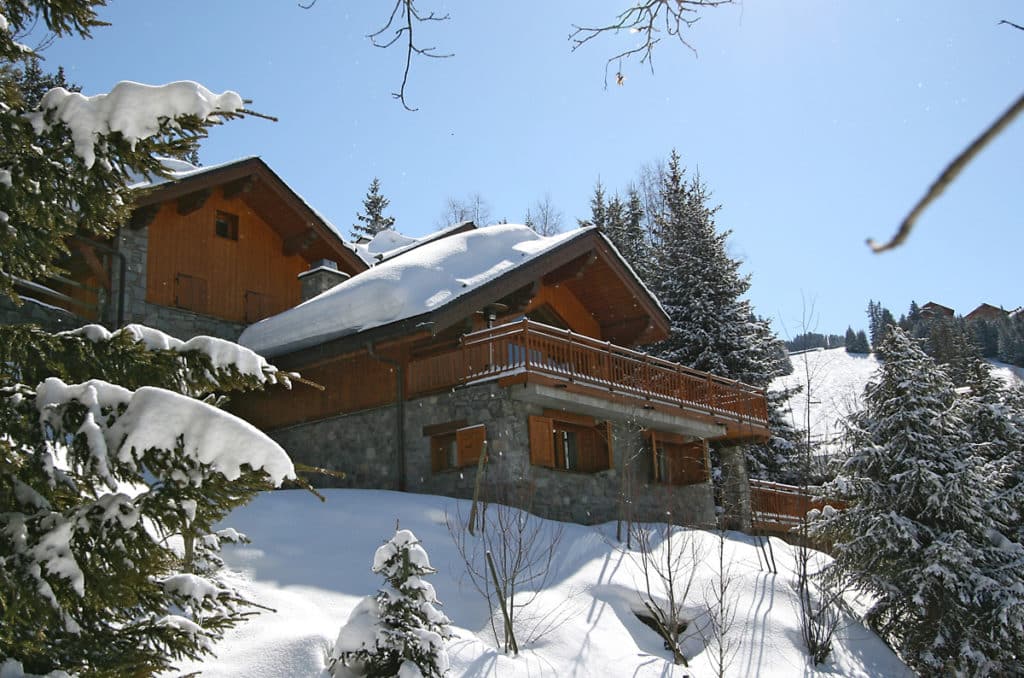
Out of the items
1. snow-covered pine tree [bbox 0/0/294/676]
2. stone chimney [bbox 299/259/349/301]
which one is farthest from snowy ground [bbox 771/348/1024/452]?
snow-covered pine tree [bbox 0/0/294/676]

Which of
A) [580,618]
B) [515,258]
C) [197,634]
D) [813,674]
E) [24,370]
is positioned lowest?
[813,674]

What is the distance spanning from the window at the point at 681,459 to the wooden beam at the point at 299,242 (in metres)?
10.00

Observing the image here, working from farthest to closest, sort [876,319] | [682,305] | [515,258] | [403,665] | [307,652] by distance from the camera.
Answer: [876,319], [682,305], [515,258], [307,652], [403,665]

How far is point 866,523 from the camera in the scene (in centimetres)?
1560

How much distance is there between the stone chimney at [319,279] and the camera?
21578 millimetres

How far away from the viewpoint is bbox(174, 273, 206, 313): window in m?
19.8

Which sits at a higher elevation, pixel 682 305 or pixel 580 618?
pixel 682 305

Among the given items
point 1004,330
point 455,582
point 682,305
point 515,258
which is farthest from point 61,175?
point 1004,330

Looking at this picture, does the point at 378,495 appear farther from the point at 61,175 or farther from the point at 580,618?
the point at 61,175

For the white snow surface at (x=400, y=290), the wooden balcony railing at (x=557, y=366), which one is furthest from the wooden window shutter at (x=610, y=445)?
the white snow surface at (x=400, y=290)

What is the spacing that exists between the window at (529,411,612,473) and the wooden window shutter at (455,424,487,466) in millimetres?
1317

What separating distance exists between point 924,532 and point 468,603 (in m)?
8.60

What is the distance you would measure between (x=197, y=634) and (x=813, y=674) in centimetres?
1087

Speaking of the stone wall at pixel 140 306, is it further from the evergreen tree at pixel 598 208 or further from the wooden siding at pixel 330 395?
the evergreen tree at pixel 598 208
